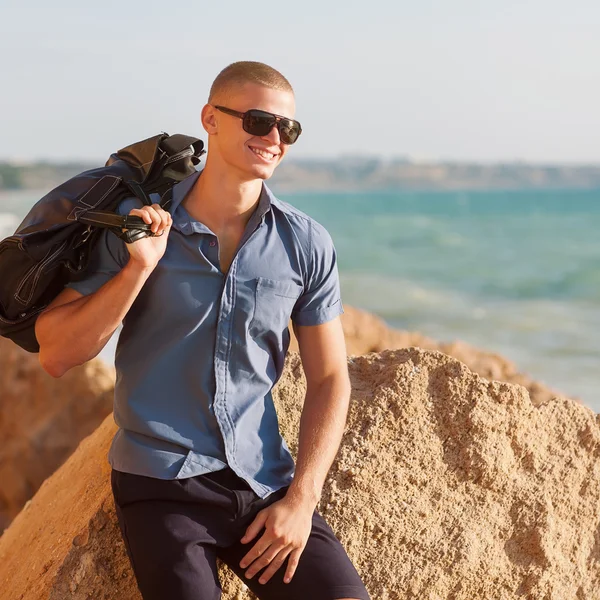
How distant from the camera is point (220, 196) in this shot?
277 centimetres

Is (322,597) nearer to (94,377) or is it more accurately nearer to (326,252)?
(326,252)

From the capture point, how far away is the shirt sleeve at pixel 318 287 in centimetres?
281

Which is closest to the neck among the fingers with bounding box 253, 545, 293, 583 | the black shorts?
the black shorts

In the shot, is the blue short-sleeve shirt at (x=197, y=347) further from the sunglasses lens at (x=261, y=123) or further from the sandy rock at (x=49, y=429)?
the sandy rock at (x=49, y=429)

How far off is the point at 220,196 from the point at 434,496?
4.34ft

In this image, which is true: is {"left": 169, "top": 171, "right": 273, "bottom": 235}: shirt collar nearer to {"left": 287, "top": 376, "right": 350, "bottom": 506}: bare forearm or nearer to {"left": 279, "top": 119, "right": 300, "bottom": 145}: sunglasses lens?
{"left": 279, "top": 119, "right": 300, "bottom": 145}: sunglasses lens

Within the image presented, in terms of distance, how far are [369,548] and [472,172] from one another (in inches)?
2970

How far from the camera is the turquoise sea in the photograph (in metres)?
15.5

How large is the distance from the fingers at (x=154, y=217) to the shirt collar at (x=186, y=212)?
0.20 meters

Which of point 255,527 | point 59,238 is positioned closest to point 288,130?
point 59,238

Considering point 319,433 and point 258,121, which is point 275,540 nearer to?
point 319,433

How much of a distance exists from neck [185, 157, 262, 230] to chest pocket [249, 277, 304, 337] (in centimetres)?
23

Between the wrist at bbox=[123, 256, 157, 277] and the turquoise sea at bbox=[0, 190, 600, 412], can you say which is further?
the turquoise sea at bbox=[0, 190, 600, 412]

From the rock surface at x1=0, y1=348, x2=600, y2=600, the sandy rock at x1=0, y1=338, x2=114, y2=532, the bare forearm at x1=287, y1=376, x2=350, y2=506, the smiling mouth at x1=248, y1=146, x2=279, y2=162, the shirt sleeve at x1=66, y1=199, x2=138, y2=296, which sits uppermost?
the smiling mouth at x1=248, y1=146, x2=279, y2=162
